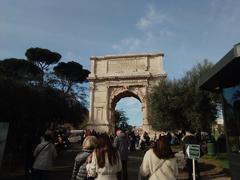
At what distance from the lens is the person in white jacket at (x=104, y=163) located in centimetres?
514

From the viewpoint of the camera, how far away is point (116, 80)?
139ft

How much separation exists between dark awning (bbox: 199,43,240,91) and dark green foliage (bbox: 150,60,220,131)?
46.0ft

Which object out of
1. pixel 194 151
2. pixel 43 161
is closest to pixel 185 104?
pixel 194 151

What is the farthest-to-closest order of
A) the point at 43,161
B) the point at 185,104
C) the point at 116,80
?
the point at 116,80 < the point at 185,104 < the point at 43,161

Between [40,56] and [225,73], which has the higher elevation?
[40,56]

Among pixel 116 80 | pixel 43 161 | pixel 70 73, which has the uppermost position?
pixel 70 73

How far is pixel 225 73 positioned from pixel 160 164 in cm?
218

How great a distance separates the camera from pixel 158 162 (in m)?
5.00

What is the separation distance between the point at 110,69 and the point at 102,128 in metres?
7.78

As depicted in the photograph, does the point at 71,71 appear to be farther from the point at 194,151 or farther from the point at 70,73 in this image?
the point at 194,151

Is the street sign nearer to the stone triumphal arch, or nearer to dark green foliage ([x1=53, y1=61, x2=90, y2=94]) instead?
the stone triumphal arch

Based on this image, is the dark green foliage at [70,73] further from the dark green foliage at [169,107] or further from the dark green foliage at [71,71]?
the dark green foliage at [169,107]

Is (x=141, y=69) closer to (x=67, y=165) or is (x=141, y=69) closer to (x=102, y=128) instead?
(x=102, y=128)

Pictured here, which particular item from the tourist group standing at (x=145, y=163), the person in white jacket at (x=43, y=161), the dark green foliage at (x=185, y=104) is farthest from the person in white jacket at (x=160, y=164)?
the dark green foliage at (x=185, y=104)
